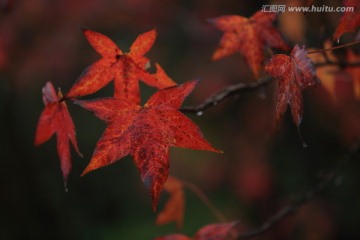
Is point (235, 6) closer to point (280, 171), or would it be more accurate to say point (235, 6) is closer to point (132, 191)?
point (280, 171)

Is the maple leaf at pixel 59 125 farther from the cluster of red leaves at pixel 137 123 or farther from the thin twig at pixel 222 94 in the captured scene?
the thin twig at pixel 222 94

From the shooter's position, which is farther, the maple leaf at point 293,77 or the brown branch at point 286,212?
the brown branch at point 286,212

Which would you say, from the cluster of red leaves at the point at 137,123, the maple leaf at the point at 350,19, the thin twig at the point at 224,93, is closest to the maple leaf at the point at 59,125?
the cluster of red leaves at the point at 137,123

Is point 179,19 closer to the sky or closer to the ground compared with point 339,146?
closer to the sky

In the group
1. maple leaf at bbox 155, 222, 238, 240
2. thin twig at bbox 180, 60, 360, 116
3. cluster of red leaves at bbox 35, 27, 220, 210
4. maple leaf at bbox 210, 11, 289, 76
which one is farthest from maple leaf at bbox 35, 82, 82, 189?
maple leaf at bbox 210, 11, 289, 76

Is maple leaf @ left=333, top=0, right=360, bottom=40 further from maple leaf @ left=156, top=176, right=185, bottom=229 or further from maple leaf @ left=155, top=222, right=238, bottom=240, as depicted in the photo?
maple leaf @ left=156, top=176, right=185, bottom=229

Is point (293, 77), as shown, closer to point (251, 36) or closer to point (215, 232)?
point (251, 36)

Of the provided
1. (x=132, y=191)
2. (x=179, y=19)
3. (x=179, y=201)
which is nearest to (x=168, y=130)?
(x=179, y=201)

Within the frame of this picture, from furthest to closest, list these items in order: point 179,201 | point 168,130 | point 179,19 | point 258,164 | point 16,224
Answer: point 258,164 → point 16,224 → point 179,19 → point 179,201 → point 168,130
